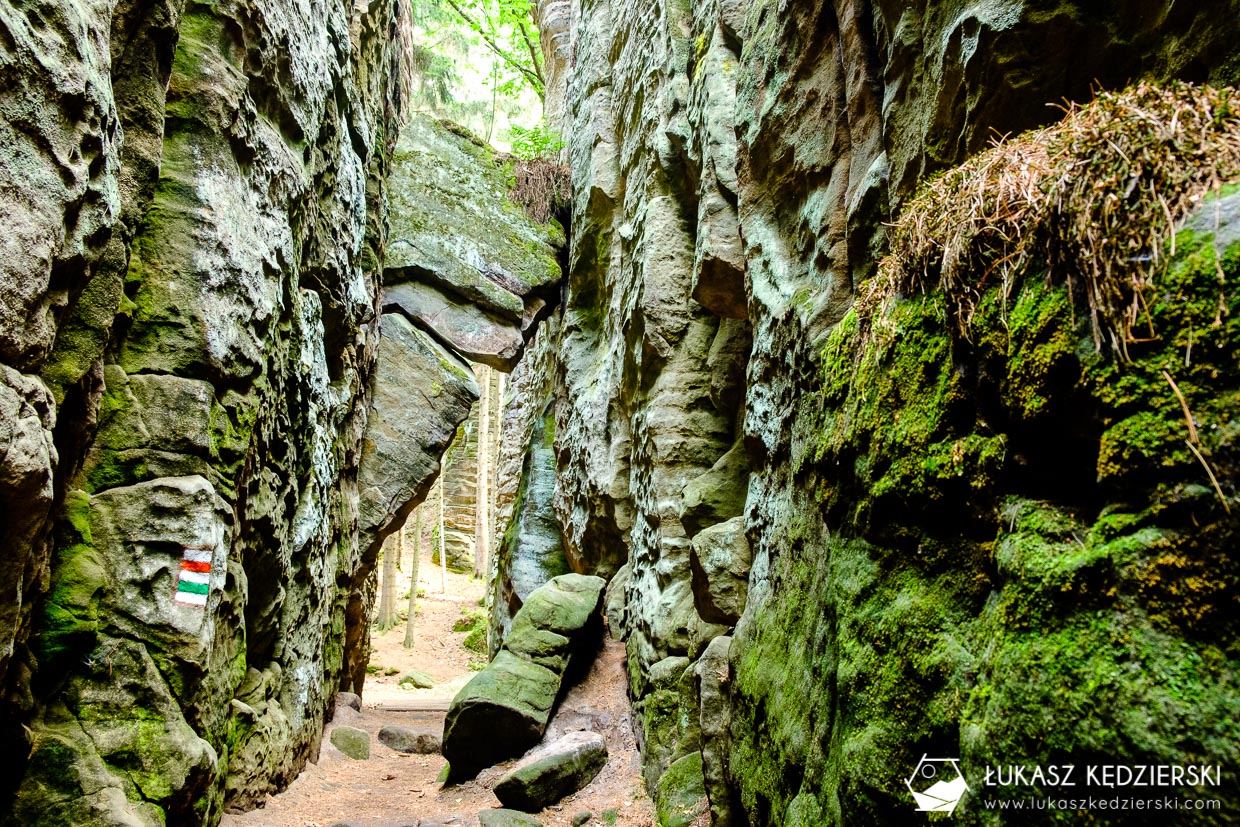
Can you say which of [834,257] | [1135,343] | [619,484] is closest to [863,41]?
[834,257]

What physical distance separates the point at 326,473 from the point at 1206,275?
9.28 metres

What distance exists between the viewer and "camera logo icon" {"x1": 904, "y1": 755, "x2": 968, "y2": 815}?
94.7 inches

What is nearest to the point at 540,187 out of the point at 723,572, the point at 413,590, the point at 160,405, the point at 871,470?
the point at 413,590

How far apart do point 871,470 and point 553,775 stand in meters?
5.63

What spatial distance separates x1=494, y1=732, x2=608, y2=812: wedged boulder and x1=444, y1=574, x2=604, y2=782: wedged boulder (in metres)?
0.83

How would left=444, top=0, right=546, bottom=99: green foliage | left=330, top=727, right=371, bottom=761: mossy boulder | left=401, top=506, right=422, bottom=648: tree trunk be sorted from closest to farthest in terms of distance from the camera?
left=330, top=727, right=371, bottom=761: mossy boulder → left=401, top=506, right=422, bottom=648: tree trunk → left=444, top=0, right=546, bottom=99: green foliage

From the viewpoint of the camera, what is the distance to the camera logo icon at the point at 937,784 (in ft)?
7.89

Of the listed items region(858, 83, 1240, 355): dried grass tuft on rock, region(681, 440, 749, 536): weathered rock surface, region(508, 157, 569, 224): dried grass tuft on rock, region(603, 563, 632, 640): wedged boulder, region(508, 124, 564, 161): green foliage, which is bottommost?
region(603, 563, 632, 640): wedged boulder

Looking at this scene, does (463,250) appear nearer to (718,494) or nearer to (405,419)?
(405,419)

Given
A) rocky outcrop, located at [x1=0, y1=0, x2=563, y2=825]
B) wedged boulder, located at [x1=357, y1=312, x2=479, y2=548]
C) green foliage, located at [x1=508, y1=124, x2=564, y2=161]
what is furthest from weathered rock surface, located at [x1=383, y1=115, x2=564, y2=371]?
rocky outcrop, located at [x1=0, y1=0, x2=563, y2=825]

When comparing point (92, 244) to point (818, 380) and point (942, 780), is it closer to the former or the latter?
point (818, 380)

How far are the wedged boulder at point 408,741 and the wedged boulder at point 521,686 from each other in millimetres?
2352

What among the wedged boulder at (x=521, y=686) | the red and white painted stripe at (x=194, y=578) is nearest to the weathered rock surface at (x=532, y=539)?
the wedged boulder at (x=521, y=686)

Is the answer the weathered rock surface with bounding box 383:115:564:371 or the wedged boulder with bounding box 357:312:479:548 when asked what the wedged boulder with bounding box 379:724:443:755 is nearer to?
the wedged boulder with bounding box 357:312:479:548
